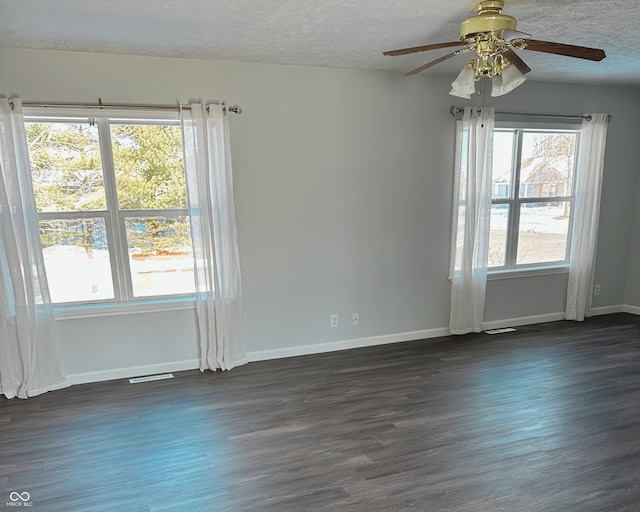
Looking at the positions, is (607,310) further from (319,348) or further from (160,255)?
(160,255)

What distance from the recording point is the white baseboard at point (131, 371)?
353 cm

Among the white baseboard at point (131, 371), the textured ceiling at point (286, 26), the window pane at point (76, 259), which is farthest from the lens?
the white baseboard at point (131, 371)

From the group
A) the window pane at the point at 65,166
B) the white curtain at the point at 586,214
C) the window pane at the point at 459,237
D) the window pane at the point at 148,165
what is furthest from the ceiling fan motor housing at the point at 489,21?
the white curtain at the point at 586,214

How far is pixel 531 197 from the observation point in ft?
15.5

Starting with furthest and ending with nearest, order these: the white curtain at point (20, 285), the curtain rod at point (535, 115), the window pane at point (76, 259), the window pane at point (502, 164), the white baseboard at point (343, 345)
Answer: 1. the window pane at point (502, 164)
2. the curtain rod at point (535, 115)
3. the white baseboard at point (343, 345)
4. the window pane at point (76, 259)
5. the white curtain at point (20, 285)

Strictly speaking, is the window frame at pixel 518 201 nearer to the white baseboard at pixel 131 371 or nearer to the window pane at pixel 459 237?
the window pane at pixel 459 237

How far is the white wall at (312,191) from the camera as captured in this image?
3385 mm

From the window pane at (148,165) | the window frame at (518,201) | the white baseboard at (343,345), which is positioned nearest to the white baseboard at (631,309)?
the window frame at (518,201)

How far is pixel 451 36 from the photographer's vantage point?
9.32 ft

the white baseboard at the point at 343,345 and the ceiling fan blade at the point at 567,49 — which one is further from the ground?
the ceiling fan blade at the point at 567,49

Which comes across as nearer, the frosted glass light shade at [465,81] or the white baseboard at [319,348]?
the frosted glass light shade at [465,81]

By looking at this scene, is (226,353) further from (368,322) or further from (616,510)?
(616,510)

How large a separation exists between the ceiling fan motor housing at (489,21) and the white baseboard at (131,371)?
3117mm

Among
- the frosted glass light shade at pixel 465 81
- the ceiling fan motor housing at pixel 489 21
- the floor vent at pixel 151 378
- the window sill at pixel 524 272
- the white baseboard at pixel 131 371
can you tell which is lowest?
the floor vent at pixel 151 378
